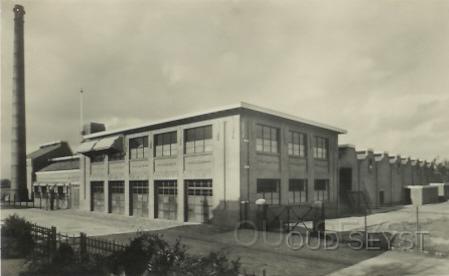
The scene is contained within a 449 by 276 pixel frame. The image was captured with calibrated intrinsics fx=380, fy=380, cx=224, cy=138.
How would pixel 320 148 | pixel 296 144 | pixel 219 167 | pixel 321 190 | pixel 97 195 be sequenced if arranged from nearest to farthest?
pixel 219 167
pixel 296 144
pixel 321 190
pixel 320 148
pixel 97 195

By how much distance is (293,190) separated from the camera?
24.6 metres

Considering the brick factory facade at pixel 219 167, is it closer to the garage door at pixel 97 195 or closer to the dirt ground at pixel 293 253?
the garage door at pixel 97 195

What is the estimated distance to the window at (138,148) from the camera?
27.9m

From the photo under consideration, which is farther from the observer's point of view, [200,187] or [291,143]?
[291,143]

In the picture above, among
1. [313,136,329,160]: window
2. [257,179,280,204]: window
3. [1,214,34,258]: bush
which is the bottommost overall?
[1,214,34,258]: bush

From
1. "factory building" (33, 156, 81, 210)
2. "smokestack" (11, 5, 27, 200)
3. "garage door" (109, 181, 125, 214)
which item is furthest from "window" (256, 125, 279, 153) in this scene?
"smokestack" (11, 5, 27, 200)

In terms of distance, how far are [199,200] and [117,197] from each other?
10708 millimetres

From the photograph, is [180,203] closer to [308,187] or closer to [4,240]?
[308,187]

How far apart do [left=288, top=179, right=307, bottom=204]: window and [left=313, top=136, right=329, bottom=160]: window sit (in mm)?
2627

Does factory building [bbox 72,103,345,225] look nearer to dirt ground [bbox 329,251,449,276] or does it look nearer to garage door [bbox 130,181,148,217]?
garage door [bbox 130,181,148,217]

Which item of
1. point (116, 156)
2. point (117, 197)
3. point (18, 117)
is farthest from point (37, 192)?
point (116, 156)

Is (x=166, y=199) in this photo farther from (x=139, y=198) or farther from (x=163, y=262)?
(x=163, y=262)

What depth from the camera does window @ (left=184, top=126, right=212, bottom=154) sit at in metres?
22.7

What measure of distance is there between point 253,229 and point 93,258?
1139 centimetres
